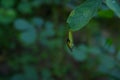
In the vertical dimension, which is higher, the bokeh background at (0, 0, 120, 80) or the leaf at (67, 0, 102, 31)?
the leaf at (67, 0, 102, 31)

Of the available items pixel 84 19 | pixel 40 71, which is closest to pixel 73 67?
pixel 40 71

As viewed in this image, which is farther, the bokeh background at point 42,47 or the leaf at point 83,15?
the bokeh background at point 42,47

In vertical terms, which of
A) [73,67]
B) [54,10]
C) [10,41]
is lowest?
[73,67]

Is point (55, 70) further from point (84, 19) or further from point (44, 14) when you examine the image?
point (84, 19)

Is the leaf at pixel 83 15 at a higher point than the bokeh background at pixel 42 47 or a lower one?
higher

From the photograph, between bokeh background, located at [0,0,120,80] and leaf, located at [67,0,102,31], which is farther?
bokeh background, located at [0,0,120,80]
